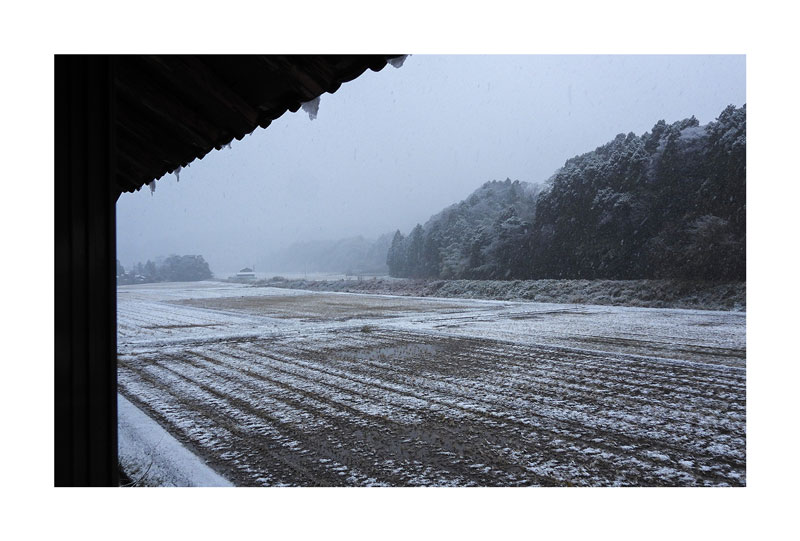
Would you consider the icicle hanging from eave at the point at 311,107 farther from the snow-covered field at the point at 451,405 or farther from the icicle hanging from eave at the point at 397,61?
the snow-covered field at the point at 451,405

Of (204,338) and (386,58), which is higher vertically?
(386,58)

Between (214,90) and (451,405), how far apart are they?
304 centimetres

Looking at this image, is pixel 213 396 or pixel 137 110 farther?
pixel 213 396

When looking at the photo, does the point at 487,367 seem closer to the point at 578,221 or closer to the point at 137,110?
the point at 137,110

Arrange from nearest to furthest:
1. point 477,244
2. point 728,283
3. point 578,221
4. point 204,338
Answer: point 204,338 → point 728,283 → point 578,221 → point 477,244

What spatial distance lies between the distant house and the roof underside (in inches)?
1677

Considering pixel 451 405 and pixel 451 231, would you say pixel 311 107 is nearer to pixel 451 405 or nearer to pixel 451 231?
pixel 451 405

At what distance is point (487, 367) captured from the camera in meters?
6.18

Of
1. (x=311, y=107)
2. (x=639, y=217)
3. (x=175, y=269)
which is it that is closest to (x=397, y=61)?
(x=311, y=107)

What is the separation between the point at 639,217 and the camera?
22703mm

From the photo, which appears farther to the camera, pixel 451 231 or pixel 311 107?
pixel 451 231

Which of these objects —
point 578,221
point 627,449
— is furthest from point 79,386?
point 578,221

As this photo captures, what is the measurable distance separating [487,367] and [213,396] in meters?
2.89

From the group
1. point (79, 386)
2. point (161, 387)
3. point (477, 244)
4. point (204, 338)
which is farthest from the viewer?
point (477, 244)
